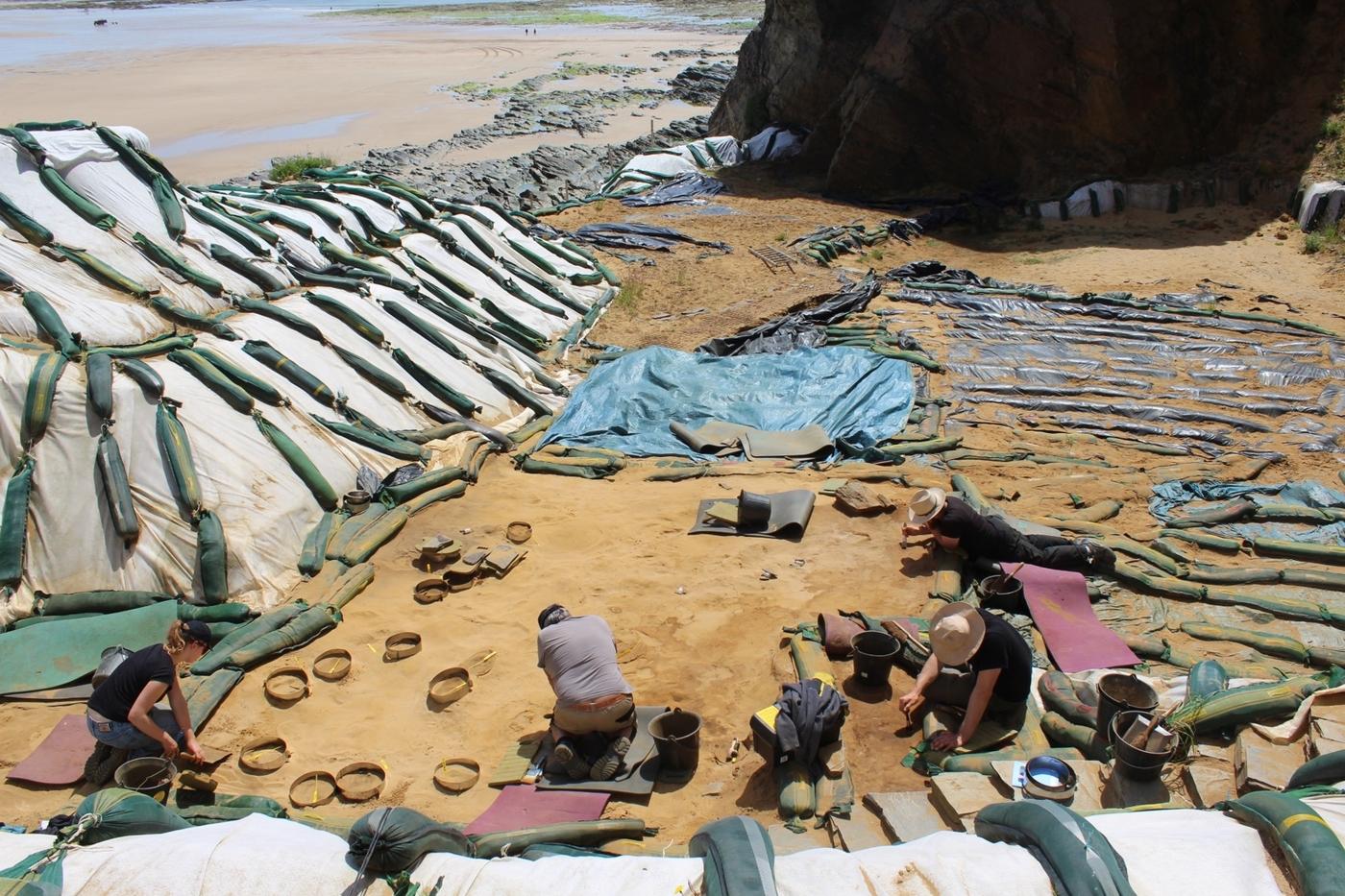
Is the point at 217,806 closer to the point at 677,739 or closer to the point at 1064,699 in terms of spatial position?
the point at 677,739

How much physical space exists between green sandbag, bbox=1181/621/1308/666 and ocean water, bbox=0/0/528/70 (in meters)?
51.7

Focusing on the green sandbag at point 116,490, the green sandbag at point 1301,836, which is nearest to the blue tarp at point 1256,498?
the green sandbag at point 1301,836

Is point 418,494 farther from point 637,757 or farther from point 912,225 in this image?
point 912,225

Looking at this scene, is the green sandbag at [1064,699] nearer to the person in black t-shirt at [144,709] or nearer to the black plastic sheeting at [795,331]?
the person in black t-shirt at [144,709]

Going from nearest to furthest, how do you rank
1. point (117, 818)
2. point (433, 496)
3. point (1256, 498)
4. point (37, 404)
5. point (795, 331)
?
point (117, 818)
point (37, 404)
point (1256, 498)
point (433, 496)
point (795, 331)

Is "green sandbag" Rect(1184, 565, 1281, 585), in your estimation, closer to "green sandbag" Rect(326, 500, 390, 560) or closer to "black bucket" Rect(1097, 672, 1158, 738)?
"black bucket" Rect(1097, 672, 1158, 738)

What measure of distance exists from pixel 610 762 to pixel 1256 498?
6385 millimetres

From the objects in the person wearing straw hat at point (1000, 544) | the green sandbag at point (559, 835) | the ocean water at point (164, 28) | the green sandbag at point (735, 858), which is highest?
the ocean water at point (164, 28)

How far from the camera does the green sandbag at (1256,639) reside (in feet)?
20.2

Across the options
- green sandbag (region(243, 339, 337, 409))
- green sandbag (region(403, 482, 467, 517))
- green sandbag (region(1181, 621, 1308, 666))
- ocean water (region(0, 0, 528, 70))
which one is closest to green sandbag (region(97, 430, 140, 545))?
green sandbag (region(243, 339, 337, 409))

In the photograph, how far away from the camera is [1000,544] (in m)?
7.11

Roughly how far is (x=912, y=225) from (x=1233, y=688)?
14698 millimetres

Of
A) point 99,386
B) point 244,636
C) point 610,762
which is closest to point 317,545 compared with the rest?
point 244,636

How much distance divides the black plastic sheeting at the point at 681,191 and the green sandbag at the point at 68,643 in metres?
15.0
